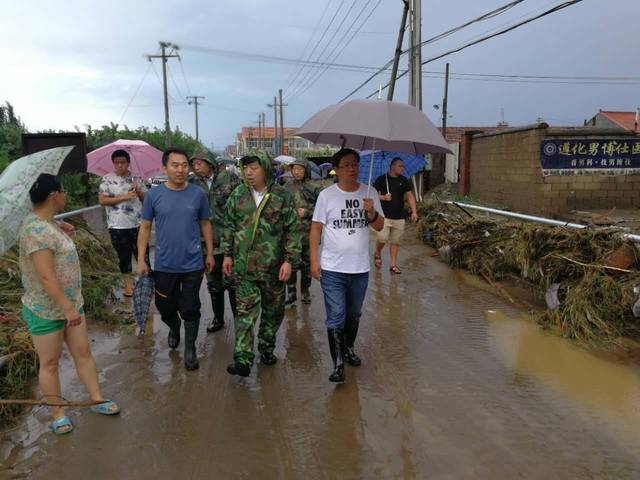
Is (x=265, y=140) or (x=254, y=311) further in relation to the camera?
(x=265, y=140)

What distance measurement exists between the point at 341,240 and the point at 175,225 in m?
1.33

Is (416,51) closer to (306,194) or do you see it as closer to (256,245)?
(306,194)

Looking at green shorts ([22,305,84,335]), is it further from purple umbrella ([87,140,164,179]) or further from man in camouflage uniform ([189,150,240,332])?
purple umbrella ([87,140,164,179])

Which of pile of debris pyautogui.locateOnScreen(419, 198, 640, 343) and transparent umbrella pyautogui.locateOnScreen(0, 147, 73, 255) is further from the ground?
transparent umbrella pyautogui.locateOnScreen(0, 147, 73, 255)

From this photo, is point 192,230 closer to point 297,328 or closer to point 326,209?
point 326,209

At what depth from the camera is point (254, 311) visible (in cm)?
405

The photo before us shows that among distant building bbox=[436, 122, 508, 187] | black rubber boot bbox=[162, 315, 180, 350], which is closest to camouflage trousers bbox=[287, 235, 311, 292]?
black rubber boot bbox=[162, 315, 180, 350]

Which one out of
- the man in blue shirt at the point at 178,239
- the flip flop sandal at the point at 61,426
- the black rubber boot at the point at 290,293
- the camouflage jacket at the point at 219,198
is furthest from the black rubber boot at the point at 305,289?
the flip flop sandal at the point at 61,426

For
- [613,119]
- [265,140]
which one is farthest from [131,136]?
[265,140]

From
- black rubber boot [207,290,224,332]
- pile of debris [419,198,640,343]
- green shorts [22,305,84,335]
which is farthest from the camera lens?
black rubber boot [207,290,224,332]

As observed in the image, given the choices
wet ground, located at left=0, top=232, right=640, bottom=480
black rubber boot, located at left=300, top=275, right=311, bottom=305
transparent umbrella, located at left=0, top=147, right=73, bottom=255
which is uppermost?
transparent umbrella, located at left=0, top=147, right=73, bottom=255

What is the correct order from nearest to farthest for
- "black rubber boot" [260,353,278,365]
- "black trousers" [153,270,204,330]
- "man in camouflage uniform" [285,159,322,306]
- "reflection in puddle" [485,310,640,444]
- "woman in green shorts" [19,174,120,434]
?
"woman in green shorts" [19,174,120,434]
"reflection in puddle" [485,310,640,444]
"black trousers" [153,270,204,330]
"black rubber boot" [260,353,278,365]
"man in camouflage uniform" [285,159,322,306]

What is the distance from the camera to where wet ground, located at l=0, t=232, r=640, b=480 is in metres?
2.95

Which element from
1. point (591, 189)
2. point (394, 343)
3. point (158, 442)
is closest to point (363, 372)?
→ point (394, 343)
